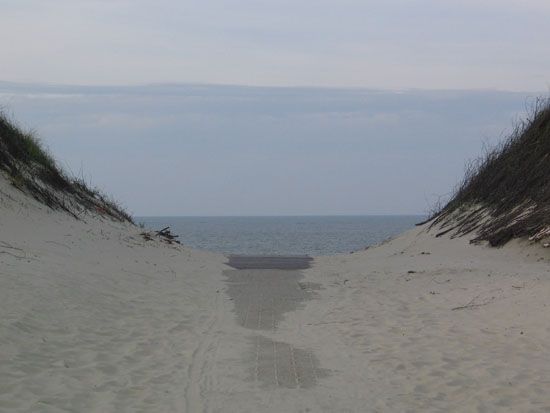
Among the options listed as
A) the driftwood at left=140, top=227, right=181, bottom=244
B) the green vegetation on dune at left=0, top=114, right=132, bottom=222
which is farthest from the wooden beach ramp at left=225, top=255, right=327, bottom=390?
the green vegetation on dune at left=0, top=114, right=132, bottom=222

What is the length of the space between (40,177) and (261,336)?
15.7 meters

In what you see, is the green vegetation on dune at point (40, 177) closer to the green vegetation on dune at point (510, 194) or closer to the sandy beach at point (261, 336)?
the sandy beach at point (261, 336)

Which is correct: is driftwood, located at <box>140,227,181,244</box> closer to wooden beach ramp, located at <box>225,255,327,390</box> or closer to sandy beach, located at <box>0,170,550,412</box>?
wooden beach ramp, located at <box>225,255,327,390</box>

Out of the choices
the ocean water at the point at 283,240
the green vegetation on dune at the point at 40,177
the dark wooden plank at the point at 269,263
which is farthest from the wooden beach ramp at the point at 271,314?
the ocean water at the point at 283,240

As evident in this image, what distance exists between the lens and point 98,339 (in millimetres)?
8703

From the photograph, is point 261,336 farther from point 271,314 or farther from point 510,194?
point 510,194

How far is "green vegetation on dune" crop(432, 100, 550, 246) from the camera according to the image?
722 inches

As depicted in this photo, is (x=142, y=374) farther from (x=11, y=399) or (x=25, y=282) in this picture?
(x=25, y=282)

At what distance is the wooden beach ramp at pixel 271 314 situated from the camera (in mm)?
7602

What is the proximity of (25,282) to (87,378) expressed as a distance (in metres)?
3.63

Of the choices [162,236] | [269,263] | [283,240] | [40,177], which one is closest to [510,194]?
[269,263]

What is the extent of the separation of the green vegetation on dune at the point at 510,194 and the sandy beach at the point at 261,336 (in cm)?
158

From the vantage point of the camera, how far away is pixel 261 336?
971cm

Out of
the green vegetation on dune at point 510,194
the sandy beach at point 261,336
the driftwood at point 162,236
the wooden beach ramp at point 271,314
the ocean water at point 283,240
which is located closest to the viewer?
the sandy beach at point 261,336
